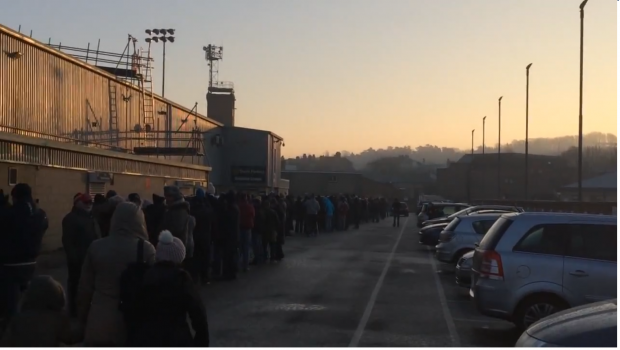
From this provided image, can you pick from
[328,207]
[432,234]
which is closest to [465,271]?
[432,234]

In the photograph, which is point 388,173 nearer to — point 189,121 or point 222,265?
point 189,121

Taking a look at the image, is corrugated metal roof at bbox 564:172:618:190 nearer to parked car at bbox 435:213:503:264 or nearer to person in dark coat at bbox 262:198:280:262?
parked car at bbox 435:213:503:264

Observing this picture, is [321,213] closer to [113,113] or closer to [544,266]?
[113,113]

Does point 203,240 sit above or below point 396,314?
above

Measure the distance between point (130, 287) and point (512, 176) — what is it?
11308 centimetres

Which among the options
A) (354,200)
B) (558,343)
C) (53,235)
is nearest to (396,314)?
(558,343)

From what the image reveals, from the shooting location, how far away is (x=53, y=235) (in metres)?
22.9

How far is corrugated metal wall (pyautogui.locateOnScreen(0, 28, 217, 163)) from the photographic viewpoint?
2541 centimetres

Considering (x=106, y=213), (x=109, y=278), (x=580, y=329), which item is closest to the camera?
(x=109, y=278)

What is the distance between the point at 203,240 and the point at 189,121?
3614 cm

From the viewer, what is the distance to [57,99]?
2973cm

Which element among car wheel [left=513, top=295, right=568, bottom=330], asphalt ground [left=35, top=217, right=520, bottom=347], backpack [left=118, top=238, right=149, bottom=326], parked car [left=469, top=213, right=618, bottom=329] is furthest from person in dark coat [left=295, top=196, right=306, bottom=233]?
backpack [left=118, top=238, right=149, bottom=326]

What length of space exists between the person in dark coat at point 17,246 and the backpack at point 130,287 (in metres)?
3.65

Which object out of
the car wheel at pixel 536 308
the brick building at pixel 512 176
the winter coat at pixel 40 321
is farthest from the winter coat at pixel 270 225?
the brick building at pixel 512 176
